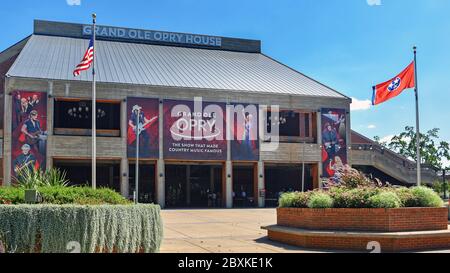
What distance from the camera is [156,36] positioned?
55.5 meters

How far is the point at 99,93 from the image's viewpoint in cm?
3981

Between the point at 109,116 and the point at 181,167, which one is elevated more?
the point at 109,116

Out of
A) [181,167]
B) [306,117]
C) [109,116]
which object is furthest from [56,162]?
[306,117]

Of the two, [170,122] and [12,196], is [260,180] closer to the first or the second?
[170,122]

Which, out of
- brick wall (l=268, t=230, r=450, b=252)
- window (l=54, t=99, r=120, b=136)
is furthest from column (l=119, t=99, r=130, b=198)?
brick wall (l=268, t=230, r=450, b=252)

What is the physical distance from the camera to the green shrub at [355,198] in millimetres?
14070

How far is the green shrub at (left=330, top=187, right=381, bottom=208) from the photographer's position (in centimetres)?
1407

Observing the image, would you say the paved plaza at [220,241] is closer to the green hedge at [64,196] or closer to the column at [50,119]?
the green hedge at [64,196]

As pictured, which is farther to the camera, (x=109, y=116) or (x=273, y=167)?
(x=273, y=167)

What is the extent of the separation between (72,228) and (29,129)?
2936 cm

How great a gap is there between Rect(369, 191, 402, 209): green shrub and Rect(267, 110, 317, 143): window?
30.7 m

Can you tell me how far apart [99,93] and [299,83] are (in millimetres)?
19378
